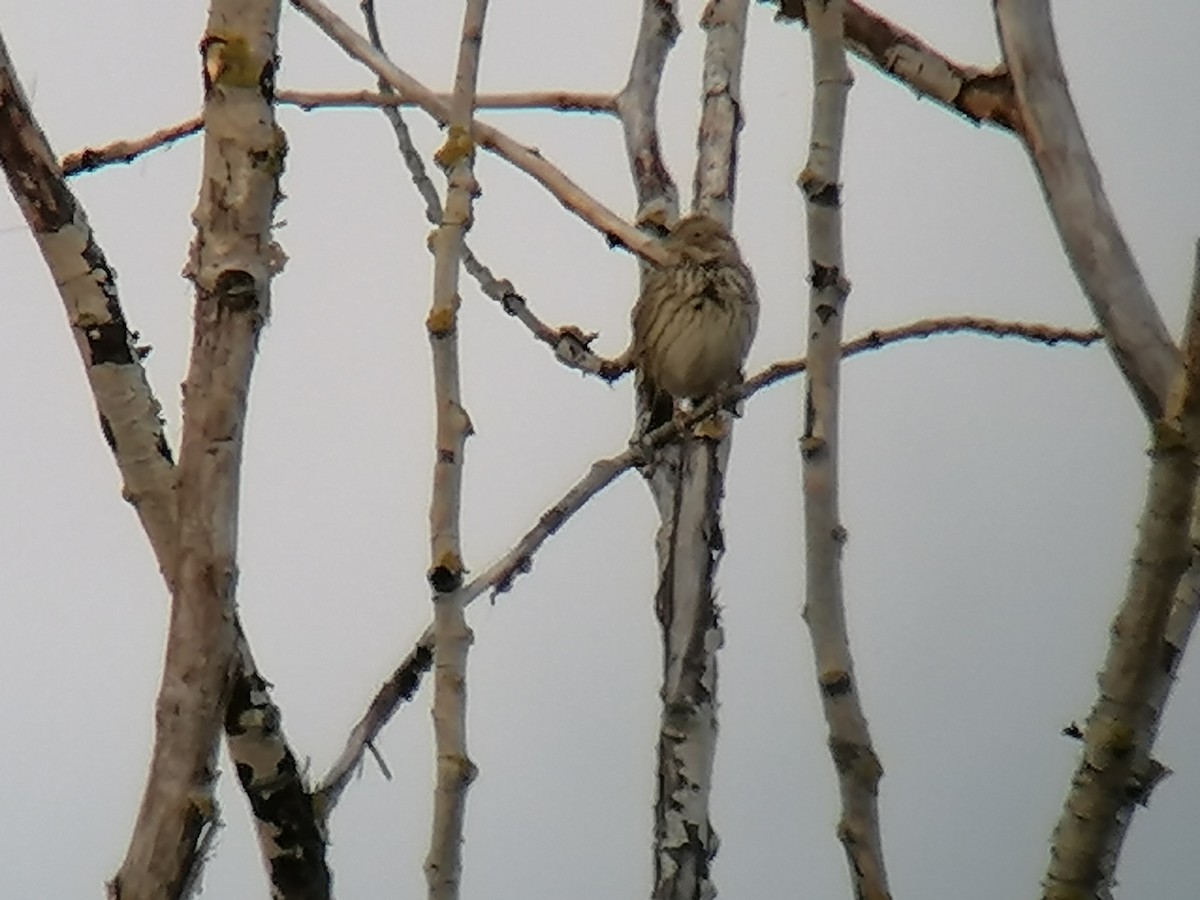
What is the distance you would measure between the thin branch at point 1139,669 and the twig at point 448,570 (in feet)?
1.23

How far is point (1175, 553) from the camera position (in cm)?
103

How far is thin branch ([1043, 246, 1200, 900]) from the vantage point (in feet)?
3.34

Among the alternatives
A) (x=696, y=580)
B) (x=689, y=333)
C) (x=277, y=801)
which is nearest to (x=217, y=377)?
(x=277, y=801)

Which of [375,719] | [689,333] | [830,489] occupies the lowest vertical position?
[830,489]

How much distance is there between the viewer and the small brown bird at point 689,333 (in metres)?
3.15

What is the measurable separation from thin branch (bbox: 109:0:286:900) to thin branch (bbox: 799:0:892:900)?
368 mm

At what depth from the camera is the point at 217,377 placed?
1220 mm

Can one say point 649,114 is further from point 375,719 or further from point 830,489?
point 830,489

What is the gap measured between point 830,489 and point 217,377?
409 mm

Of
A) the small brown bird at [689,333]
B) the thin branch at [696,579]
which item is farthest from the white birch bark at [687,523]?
the small brown bird at [689,333]

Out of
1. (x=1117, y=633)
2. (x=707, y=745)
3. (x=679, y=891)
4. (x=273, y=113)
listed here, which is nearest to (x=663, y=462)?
(x=707, y=745)

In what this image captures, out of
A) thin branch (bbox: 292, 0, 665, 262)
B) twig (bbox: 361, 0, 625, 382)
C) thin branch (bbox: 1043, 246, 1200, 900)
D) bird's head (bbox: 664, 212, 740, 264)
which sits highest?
bird's head (bbox: 664, 212, 740, 264)

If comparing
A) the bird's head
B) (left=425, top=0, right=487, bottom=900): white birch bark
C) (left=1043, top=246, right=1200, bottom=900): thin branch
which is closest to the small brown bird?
the bird's head

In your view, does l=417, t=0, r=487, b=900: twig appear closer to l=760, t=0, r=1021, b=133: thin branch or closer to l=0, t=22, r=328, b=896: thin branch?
l=0, t=22, r=328, b=896: thin branch
